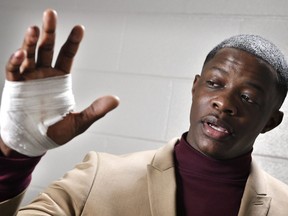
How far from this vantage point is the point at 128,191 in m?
1.21

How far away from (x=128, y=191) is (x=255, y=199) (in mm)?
410

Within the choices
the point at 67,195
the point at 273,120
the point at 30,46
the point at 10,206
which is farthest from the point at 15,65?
the point at 273,120

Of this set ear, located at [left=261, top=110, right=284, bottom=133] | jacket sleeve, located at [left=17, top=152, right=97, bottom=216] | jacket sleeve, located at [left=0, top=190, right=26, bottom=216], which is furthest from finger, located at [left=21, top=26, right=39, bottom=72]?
ear, located at [left=261, top=110, right=284, bottom=133]

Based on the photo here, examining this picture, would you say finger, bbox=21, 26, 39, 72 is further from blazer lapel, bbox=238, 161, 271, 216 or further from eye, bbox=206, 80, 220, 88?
blazer lapel, bbox=238, 161, 271, 216

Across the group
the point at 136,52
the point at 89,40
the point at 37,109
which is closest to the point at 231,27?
the point at 136,52

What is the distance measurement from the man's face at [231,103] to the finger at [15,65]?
645 millimetres

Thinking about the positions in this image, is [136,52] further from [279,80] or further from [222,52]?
[279,80]

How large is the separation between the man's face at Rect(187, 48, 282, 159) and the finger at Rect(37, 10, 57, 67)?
593mm

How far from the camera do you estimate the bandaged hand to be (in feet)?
2.66

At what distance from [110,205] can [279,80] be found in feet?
2.36

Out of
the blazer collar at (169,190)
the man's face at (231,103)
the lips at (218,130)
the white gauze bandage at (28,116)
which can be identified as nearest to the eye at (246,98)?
the man's face at (231,103)

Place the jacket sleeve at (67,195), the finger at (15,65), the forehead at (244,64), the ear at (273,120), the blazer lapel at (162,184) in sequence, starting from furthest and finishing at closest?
the ear at (273,120), the forehead at (244,64), the blazer lapel at (162,184), the jacket sleeve at (67,195), the finger at (15,65)

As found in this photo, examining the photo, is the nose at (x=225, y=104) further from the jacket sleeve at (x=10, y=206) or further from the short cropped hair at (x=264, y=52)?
the jacket sleeve at (x=10, y=206)

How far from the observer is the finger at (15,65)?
2.49 ft
